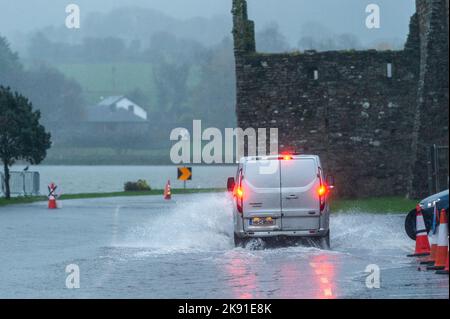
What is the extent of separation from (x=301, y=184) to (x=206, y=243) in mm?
4020

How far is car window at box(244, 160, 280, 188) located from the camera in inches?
1025

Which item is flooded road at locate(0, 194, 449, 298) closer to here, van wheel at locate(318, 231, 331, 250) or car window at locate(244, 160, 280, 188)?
van wheel at locate(318, 231, 331, 250)

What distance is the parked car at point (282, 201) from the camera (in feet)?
84.9

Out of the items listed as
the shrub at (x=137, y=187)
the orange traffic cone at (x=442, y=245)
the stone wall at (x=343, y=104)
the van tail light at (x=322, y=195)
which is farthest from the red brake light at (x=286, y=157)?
the shrub at (x=137, y=187)

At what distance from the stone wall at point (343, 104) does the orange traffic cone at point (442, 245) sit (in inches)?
1109

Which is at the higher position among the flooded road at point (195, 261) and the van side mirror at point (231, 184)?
the van side mirror at point (231, 184)

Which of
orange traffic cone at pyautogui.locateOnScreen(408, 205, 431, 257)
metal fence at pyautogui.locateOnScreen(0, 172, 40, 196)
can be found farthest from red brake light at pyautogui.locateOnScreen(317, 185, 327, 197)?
metal fence at pyautogui.locateOnScreen(0, 172, 40, 196)

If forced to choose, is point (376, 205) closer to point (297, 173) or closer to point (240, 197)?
point (297, 173)

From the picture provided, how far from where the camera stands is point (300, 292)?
18.1 m

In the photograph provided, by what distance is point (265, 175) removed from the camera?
85.6ft

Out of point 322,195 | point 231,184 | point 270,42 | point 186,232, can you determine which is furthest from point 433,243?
point 270,42

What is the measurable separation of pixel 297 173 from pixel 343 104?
24.1 m

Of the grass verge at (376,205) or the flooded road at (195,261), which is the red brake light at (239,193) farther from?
the grass verge at (376,205)

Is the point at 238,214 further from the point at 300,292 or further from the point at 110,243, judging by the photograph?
the point at 300,292
